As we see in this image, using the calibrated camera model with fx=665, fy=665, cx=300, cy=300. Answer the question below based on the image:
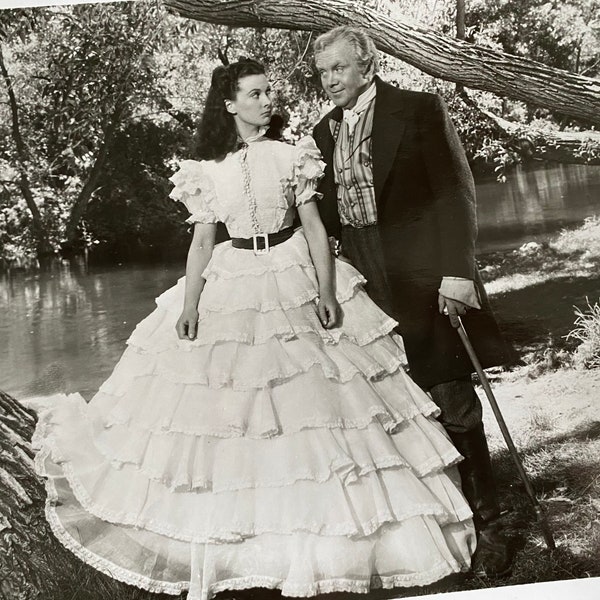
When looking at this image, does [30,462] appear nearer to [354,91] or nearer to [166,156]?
[166,156]

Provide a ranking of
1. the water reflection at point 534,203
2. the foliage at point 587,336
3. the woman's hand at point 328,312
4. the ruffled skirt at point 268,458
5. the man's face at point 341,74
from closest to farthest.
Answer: the ruffled skirt at point 268,458, the woman's hand at point 328,312, the man's face at point 341,74, the water reflection at point 534,203, the foliage at point 587,336

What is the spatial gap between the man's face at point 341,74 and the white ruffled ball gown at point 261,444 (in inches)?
7.8

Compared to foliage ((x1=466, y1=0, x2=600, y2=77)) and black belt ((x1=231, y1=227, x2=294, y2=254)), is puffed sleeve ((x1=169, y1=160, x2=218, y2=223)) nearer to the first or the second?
black belt ((x1=231, y1=227, x2=294, y2=254))

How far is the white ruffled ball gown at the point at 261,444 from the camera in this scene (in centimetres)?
195

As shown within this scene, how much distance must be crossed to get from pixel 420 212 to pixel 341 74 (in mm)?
524

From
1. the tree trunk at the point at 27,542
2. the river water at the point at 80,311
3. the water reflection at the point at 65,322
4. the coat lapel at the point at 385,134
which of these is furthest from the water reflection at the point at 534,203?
the tree trunk at the point at 27,542

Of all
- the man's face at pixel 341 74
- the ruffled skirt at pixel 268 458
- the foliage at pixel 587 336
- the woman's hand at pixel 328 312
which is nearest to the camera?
the ruffled skirt at pixel 268 458

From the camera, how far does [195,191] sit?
2092 millimetres

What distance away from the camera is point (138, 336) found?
218 cm

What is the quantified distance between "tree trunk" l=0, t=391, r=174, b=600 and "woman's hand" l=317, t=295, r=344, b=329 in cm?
106

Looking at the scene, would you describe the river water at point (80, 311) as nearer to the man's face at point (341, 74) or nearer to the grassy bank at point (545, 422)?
the grassy bank at point (545, 422)

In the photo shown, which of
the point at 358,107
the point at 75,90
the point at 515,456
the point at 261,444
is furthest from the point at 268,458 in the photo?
the point at 75,90

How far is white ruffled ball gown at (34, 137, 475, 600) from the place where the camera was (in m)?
1.95

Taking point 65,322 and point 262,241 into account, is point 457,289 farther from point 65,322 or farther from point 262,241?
point 65,322
